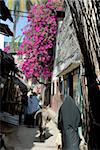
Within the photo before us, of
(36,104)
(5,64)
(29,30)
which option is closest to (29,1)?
(29,30)

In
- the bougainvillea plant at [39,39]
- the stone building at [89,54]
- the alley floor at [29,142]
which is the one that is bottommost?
the alley floor at [29,142]

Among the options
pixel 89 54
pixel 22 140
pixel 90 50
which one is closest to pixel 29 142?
pixel 22 140

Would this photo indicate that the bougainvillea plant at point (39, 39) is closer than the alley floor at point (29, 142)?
No

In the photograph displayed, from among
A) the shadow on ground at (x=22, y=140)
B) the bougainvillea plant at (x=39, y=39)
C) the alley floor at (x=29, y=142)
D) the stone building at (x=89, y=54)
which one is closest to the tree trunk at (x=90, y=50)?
the stone building at (x=89, y=54)

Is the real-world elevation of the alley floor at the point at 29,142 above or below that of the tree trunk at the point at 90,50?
below

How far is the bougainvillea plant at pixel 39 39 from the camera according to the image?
65.3 ft

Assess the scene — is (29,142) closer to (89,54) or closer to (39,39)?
(89,54)

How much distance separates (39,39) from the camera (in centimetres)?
1988

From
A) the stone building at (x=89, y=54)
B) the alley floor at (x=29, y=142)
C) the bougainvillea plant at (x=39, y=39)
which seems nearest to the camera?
the stone building at (x=89, y=54)

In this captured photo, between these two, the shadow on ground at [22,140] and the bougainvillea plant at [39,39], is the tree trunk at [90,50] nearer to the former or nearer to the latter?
the shadow on ground at [22,140]

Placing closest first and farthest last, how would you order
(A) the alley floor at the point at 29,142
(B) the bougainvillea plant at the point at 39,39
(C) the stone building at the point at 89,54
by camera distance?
1. (C) the stone building at the point at 89,54
2. (A) the alley floor at the point at 29,142
3. (B) the bougainvillea plant at the point at 39,39

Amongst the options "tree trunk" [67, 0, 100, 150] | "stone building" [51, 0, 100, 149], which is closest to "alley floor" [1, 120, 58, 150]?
"stone building" [51, 0, 100, 149]

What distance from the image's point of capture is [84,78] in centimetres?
888

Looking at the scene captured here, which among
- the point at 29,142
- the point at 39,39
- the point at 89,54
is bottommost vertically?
the point at 29,142
